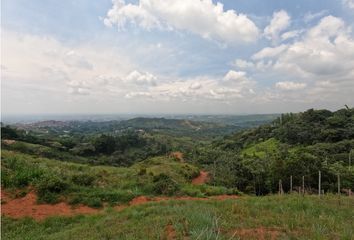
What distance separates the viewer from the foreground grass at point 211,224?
6.29 metres

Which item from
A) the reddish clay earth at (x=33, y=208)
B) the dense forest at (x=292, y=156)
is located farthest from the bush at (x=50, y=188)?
the dense forest at (x=292, y=156)

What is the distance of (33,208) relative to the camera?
39.5ft

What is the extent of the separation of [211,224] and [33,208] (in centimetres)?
895

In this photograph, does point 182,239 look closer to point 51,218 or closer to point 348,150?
point 51,218

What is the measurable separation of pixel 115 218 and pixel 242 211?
4.15m

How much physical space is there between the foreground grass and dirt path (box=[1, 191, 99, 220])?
31.4 inches

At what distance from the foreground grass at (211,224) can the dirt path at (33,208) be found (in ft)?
2.61

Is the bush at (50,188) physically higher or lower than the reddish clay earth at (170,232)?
lower

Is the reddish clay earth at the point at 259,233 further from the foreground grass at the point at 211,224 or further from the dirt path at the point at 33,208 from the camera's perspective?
the dirt path at the point at 33,208

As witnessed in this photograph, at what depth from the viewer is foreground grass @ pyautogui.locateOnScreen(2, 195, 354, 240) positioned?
629cm

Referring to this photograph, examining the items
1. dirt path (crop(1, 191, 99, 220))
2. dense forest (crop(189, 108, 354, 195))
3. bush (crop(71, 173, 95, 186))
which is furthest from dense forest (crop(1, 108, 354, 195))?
dirt path (crop(1, 191, 99, 220))

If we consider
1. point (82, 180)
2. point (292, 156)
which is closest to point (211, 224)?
point (82, 180)

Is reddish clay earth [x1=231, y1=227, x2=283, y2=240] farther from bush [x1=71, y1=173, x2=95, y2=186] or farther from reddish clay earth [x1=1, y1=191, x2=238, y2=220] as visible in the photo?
bush [x1=71, y1=173, x2=95, y2=186]

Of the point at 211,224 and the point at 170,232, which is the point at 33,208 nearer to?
the point at 170,232
